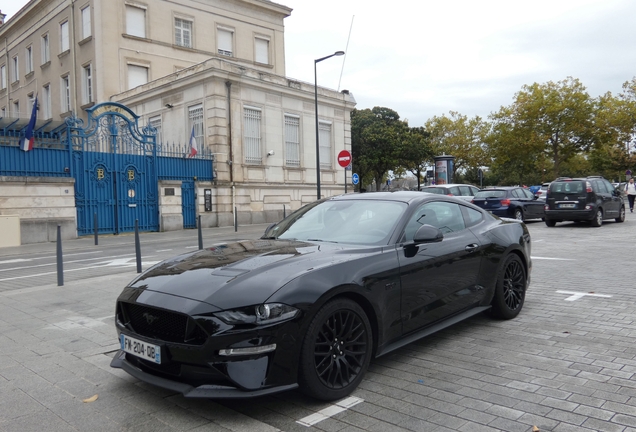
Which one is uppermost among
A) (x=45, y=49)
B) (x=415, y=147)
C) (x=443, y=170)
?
(x=45, y=49)

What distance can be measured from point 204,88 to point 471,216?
2089cm

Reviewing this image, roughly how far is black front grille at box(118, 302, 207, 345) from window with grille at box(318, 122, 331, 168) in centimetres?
2640

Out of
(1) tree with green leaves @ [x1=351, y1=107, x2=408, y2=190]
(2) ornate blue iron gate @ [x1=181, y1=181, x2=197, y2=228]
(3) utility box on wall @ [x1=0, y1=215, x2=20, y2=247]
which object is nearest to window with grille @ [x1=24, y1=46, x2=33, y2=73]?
(2) ornate blue iron gate @ [x1=181, y1=181, x2=197, y2=228]

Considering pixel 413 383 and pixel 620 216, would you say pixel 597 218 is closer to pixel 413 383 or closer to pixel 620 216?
pixel 620 216

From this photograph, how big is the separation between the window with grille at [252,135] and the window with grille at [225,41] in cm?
1165

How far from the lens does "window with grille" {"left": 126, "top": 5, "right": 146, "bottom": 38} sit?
3039 centimetres

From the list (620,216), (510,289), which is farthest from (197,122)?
(510,289)

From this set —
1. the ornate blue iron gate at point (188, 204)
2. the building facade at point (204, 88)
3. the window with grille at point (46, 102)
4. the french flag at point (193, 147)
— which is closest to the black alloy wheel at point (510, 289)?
the building facade at point (204, 88)

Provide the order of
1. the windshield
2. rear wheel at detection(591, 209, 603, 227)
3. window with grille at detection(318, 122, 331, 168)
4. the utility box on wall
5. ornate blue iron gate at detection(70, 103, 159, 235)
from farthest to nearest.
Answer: window with grille at detection(318, 122, 331, 168), ornate blue iron gate at detection(70, 103, 159, 235), rear wheel at detection(591, 209, 603, 227), the utility box on wall, the windshield

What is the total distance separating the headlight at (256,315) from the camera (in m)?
3.07

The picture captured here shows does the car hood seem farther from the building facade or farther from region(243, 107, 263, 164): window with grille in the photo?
region(243, 107, 263, 164): window with grille

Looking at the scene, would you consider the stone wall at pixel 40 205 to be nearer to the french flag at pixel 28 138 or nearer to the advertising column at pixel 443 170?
the french flag at pixel 28 138

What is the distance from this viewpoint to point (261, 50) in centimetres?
3722

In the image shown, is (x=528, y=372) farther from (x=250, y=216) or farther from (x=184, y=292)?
(x=250, y=216)
